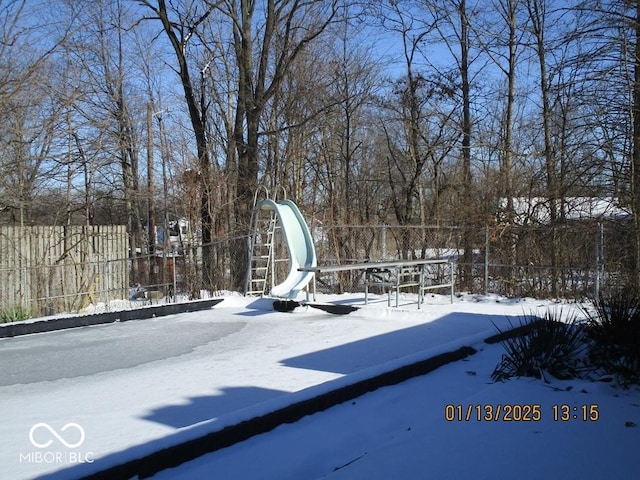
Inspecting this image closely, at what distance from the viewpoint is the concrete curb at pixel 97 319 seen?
9.05 meters

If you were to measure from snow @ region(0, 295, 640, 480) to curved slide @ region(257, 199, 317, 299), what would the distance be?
10.9ft

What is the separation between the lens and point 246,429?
412 centimetres

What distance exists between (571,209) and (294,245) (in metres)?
6.84

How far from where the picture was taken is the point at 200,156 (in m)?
19.1

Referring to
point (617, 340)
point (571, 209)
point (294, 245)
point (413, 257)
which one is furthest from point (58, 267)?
point (617, 340)

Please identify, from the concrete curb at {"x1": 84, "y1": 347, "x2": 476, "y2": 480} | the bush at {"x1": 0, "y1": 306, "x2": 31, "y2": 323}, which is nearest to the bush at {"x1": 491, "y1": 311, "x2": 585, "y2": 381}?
the concrete curb at {"x1": 84, "y1": 347, "x2": 476, "y2": 480}

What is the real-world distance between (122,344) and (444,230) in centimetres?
978

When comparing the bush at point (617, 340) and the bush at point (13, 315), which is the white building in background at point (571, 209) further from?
the bush at point (13, 315)

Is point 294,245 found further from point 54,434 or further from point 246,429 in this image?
point 246,429

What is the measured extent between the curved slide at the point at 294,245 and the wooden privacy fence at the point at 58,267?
161 inches

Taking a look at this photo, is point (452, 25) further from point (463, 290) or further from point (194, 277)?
point (194, 277)

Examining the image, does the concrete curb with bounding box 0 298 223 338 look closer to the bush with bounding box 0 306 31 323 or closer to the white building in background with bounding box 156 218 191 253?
the bush with bounding box 0 306 31 323

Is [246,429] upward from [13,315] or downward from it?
downward

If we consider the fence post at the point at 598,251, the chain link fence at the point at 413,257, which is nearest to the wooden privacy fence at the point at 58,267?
the chain link fence at the point at 413,257
